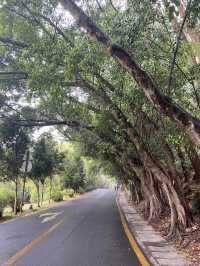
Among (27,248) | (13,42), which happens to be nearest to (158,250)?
(27,248)

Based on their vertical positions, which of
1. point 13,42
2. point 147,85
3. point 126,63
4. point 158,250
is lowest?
point 158,250

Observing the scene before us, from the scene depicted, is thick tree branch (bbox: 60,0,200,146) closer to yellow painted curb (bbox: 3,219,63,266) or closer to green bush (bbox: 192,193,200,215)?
yellow painted curb (bbox: 3,219,63,266)

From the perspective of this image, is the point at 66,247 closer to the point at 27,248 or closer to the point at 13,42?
the point at 27,248

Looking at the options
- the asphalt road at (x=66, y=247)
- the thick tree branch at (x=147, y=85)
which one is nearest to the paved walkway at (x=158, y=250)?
the asphalt road at (x=66, y=247)

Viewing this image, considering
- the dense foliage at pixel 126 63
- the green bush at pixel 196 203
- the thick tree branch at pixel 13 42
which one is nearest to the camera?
the dense foliage at pixel 126 63

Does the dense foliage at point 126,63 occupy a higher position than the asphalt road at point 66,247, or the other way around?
the dense foliage at point 126,63

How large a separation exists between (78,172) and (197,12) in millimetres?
52080

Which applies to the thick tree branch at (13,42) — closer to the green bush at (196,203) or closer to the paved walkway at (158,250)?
the paved walkway at (158,250)

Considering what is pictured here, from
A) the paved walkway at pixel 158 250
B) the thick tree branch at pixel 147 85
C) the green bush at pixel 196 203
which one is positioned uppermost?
the thick tree branch at pixel 147 85

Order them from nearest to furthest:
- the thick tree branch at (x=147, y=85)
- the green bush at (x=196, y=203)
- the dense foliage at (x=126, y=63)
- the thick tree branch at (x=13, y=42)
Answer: the thick tree branch at (x=147, y=85) < the dense foliage at (x=126, y=63) < the thick tree branch at (x=13, y=42) < the green bush at (x=196, y=203)

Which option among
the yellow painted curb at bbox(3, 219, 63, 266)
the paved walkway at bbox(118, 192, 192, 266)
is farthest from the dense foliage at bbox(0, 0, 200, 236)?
the yellow painted curb at bbox(3, 219, 63, 266)

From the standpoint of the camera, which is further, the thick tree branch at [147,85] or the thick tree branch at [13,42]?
the thick tree branch at [13,42]

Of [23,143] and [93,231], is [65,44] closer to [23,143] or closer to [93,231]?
[93,231]

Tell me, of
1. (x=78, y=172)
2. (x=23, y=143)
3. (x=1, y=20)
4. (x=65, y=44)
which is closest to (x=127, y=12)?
(x=65, y=44)
